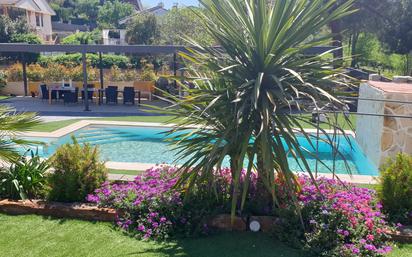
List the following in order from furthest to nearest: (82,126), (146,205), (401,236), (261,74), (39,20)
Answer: (39,20) → (82,126) → (146,205) → (401,236) → (261,74)

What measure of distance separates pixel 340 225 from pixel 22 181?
4428 millimetres

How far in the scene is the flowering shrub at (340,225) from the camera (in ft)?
13.9

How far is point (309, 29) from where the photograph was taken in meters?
4.54

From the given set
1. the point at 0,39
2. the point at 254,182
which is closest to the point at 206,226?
the point at 254,182

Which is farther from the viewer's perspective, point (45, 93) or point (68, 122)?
point (45, 93)

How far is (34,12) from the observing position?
4481cm

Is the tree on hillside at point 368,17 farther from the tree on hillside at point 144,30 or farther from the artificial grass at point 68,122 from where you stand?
the tree on hillside at point 144,30

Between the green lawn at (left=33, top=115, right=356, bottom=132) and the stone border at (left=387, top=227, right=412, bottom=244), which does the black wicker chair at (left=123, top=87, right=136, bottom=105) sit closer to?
the green lawn at (left=33, top=115, right=356, bottom=132)

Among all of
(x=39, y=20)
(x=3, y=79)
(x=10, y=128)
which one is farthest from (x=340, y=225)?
(x=39, y=20)

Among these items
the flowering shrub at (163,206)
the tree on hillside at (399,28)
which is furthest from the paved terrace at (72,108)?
the tree on hillside at (399,28)

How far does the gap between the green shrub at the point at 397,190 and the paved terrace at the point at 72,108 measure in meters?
11.2

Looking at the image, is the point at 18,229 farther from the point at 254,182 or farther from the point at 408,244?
the point at 408,244

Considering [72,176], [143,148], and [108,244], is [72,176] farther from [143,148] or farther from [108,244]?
[143,148]

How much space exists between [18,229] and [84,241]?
1.02 m
